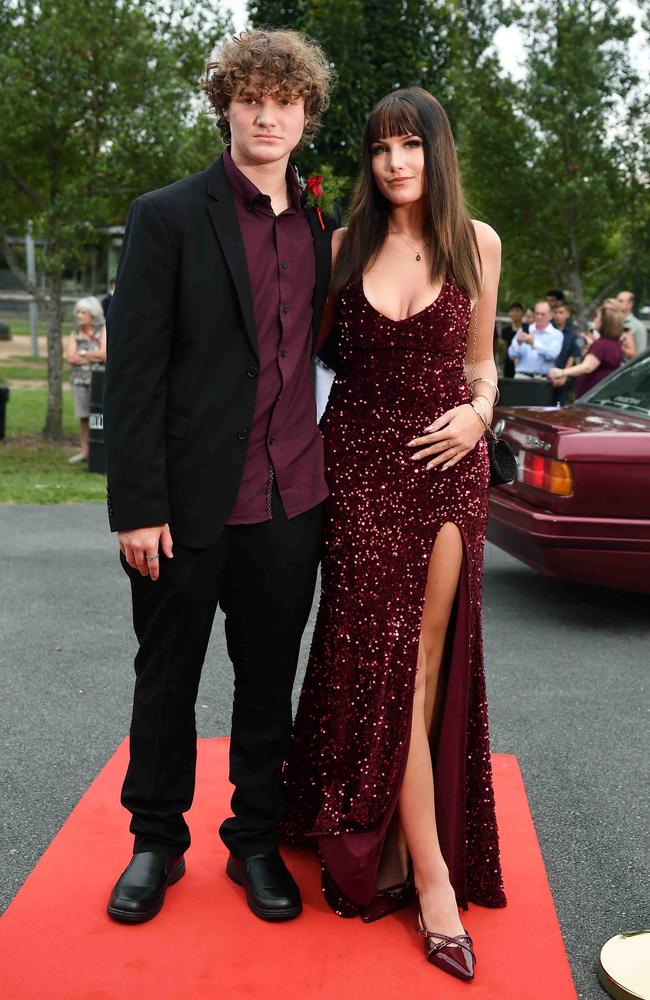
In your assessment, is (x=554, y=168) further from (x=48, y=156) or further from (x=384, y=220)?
(x=384, y=220)

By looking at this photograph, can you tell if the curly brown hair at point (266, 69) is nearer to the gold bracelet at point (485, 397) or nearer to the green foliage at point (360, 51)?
the gold bracelet at point (485, 397)

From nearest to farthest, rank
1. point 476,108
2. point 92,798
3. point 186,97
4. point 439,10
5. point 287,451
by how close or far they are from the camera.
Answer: point 287,451 → point 92,798 → point 439,10 → point 186,97 → point 476,108

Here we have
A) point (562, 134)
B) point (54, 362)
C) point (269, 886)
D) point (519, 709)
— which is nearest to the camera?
point (269, 886)

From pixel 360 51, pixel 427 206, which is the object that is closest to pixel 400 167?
pixel 427 206

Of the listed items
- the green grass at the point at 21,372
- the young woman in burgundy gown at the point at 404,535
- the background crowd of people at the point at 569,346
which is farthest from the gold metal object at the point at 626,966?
the green grass at the point at 21,372

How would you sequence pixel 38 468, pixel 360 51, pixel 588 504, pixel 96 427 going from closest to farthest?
pixel 588 504
pixel 360 51
pixel 96 427
pixel 38 468

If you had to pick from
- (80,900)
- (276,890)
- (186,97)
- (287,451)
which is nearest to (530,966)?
(276,890)

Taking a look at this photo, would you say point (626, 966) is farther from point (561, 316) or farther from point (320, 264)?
point (561, 316)

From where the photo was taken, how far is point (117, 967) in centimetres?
253

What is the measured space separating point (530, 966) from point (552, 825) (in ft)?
3.44

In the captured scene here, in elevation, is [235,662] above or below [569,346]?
below

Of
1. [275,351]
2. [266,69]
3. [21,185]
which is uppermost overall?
[21,185]

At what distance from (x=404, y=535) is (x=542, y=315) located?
10395mm

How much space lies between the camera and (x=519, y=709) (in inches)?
187
